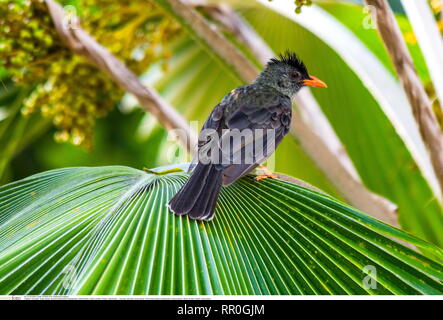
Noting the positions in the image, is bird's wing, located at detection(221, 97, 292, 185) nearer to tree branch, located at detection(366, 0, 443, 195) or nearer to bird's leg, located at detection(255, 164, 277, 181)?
bird's leg, located at detection(255, 164, 277, 181)

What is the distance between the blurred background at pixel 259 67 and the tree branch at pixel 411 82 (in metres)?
0.11

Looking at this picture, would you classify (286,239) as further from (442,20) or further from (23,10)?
(23,10)

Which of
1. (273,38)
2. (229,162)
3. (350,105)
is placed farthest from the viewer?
(273,38)

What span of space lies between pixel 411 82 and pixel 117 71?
941mm

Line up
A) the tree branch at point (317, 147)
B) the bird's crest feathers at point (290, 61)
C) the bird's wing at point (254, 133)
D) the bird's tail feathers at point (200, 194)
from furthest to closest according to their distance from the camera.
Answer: the bird's crest feathers at point (290, 61) → the tree branch at point (317, 147) → the bird's wing at point (254, 133) → the bird's tail feathers at point (200, 194)

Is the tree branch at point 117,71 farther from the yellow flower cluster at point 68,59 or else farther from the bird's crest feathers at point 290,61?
the bird's crest feathers at point 290,61

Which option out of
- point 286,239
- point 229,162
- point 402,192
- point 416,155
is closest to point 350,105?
point 402,192

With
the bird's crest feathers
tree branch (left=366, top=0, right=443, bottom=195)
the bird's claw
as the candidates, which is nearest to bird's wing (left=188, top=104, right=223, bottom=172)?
the bird's claw

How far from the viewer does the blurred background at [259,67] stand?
183cm

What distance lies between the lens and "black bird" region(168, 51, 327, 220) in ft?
4.11

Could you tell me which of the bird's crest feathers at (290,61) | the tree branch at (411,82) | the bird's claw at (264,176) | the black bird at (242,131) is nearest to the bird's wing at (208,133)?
the black bird at (242,131)

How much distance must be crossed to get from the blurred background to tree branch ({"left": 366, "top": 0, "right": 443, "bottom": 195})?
0.11 meters
